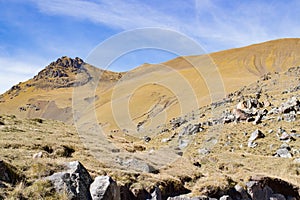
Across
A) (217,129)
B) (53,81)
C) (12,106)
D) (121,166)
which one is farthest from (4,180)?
(53,81)

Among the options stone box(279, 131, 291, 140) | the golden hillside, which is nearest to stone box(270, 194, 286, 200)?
stone box(279, 131, 291, 140)

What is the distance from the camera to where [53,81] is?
195 meters

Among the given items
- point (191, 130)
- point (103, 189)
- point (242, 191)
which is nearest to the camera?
point (103, 189)

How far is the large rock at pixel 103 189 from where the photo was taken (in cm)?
779

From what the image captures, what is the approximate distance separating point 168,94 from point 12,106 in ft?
382

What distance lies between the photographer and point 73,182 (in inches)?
301

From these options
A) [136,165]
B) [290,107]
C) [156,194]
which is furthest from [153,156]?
[290,107]

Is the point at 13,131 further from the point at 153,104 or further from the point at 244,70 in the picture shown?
the point at 244,70

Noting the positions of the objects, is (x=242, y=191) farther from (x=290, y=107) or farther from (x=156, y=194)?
(x=290, y=107)

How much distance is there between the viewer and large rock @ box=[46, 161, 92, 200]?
7.29 meters

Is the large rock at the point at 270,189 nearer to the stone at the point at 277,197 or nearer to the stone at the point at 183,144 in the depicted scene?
the stone at the point at 277,197

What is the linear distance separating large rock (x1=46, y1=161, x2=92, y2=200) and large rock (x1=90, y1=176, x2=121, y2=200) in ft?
0.45

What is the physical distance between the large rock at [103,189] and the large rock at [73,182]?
0.14 metres

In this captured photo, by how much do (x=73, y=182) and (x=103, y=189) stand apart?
0.75m
